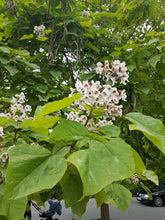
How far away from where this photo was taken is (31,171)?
0.42 metres

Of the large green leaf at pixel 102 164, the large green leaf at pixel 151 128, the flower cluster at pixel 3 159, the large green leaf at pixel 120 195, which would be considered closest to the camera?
the large green leaf at pixel 102 164

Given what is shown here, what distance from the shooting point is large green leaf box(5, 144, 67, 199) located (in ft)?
1.27

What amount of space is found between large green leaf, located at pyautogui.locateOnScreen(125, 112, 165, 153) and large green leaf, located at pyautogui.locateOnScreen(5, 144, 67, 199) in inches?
7.5

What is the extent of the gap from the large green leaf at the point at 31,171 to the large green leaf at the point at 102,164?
0.15 ft

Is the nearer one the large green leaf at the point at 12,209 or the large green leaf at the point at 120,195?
the large green leaf at the point at 12,209

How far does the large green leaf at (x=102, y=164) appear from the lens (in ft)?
1.19

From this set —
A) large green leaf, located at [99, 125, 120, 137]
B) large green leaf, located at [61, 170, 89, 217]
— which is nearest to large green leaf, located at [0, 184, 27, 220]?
large green leaf, located at [61, 170, 89, 217]

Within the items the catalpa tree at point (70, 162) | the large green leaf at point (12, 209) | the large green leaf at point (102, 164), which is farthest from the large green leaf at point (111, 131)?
the large green leaf at point (12, 209)

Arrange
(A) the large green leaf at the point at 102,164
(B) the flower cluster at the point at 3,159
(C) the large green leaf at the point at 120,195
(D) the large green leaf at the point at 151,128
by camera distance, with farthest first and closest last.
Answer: (C) the large green leaf at the point at 120,195, (B) the flower cluster at the point at 3,159, (D) the large green leaf at the point at 151,128, (A) the large green leaf at the point at 102,164

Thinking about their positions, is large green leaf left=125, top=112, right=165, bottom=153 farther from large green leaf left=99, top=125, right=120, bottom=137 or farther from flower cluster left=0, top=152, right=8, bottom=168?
flower cluster left=0, top=152, right=8, bottom=168

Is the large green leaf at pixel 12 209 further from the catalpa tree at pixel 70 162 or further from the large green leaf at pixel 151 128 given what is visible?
the large green leaf at pixel 151 128

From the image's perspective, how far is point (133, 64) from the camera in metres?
2.16

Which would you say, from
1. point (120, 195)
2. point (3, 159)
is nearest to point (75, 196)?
point (3, 159)

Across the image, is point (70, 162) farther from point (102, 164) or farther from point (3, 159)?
point (3, 159)
